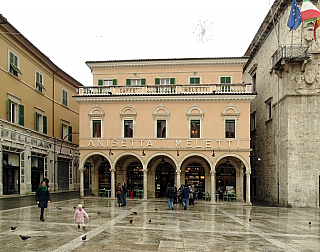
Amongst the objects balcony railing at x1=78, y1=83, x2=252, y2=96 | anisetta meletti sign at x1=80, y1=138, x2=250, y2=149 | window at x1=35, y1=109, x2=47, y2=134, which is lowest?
anisetta meletti sign at x1=80, y1=138, x2=250, y2=149

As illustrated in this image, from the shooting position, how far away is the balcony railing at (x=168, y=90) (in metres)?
25.0

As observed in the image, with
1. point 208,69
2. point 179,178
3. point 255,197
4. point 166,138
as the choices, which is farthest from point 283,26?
point 255,197

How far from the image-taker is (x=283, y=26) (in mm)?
24328

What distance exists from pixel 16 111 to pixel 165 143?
14167 millimetres

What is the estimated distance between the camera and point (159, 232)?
12.4 m

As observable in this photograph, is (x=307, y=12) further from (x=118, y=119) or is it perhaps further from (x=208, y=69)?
(x=118, y=119)

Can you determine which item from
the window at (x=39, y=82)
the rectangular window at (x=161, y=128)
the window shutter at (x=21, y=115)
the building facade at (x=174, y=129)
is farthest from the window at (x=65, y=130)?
the rectangular window at (x=161, y=128)

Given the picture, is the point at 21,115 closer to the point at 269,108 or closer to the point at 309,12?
the point at 269,108

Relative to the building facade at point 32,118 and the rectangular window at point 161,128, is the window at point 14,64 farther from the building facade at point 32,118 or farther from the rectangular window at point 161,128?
the rectangular window at point 161,128

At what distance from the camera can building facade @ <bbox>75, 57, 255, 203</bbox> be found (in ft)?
81.7

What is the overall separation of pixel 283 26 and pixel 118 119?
50.3 feet

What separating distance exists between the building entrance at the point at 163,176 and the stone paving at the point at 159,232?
10.1m

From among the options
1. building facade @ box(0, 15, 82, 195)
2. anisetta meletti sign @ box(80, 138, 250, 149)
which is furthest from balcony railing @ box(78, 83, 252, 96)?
building facade @ box(0, 15, 82, 195)

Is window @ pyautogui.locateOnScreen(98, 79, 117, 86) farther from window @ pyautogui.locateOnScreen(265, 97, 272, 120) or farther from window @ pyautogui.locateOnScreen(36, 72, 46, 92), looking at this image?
window @ pyautogui.locateOnScreen(265, 97, 272, 120)
